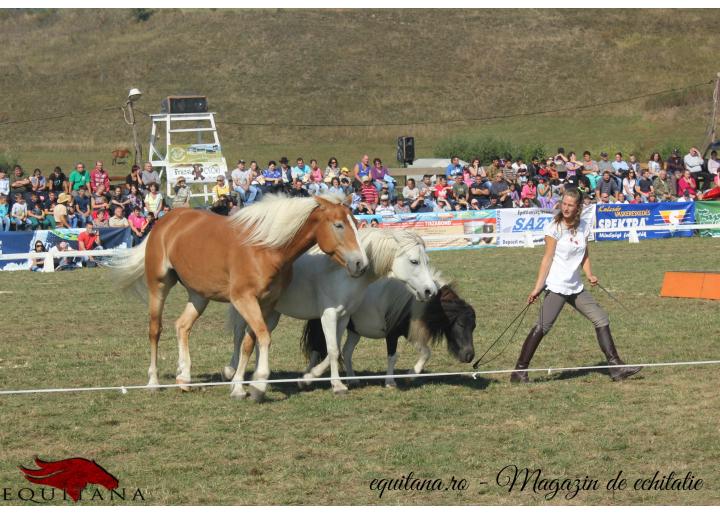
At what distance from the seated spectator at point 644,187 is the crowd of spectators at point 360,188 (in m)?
0.03

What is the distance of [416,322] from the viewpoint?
10.0m

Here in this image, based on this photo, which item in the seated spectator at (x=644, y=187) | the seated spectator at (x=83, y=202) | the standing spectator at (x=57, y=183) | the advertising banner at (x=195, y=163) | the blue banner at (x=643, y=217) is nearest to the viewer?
the seated spectator at (x=83, y=202)

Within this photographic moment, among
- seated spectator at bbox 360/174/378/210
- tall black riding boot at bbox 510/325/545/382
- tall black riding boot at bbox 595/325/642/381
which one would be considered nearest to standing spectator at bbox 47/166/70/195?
seated spectator at bbox 360/174/378/210

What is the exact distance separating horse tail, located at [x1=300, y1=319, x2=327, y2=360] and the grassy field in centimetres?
44

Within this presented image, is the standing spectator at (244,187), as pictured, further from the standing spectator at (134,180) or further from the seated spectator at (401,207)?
the seated spectator at (401,207)

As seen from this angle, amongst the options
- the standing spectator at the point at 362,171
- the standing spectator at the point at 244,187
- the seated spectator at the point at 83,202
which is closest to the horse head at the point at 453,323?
the standing spectator at the point at 244,187

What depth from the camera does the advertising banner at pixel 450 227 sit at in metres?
25.2

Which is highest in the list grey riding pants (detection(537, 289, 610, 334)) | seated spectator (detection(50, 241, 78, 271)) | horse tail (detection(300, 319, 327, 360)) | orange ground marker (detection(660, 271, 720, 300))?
grey riding pants (detection(537, 289, 610, 334))

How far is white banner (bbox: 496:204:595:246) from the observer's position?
25.8 m

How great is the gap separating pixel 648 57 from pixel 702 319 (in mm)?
59806

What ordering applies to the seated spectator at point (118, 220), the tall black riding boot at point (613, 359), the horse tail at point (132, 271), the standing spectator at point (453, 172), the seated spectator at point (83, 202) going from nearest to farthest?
the tall black riding boot at point (613, 359) → the horse tail at point (132, 271) → the seated spectator at point (118, 220) → the seated spectator at point (83, 202) → the standing spectator at point (453, 172)

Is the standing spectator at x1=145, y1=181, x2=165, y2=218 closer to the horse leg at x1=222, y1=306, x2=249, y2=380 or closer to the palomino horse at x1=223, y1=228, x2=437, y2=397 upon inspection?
the horse leg at x1=222, y1=306, x2=249, y2=380

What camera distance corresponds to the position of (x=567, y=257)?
391 inches

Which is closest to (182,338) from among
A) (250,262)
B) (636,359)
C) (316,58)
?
(250,262)
